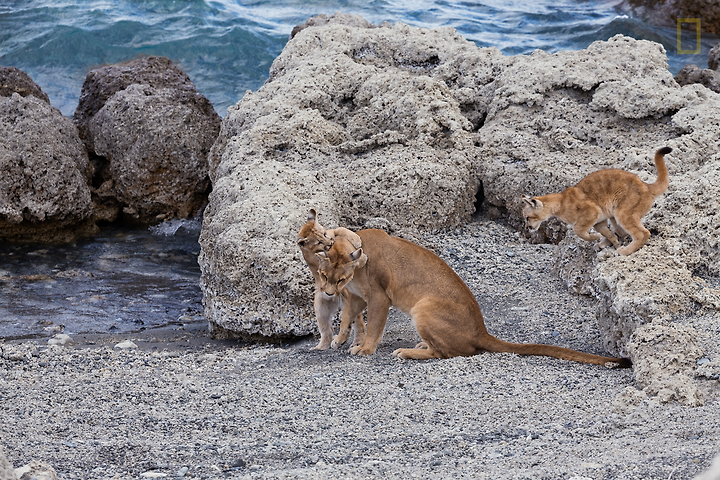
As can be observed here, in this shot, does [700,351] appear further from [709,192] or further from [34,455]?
[34,455]

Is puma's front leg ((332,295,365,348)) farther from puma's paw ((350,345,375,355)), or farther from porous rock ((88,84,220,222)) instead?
porous rock ((88,84,220,222))

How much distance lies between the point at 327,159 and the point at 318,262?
8.69ft

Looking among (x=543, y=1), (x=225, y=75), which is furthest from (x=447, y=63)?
(x=543, y=1)

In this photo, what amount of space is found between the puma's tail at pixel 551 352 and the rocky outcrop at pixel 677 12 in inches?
722

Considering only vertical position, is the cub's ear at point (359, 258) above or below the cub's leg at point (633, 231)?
below

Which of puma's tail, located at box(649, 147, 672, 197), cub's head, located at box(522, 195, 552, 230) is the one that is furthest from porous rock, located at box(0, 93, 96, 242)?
puma's tail, located at box(649, 147, 672, 197)

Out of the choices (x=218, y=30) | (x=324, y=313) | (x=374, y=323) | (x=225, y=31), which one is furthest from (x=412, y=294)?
(x=218, y=30)

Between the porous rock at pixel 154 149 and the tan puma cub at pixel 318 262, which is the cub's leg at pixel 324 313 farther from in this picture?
the porous rock at pixel 154 149

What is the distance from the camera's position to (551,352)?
563cm

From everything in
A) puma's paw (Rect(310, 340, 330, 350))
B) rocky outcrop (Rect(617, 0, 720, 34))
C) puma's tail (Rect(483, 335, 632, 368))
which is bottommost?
puma's paw (Rect(310, 340, 330, 350))

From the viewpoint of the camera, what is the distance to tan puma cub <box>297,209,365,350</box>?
605cm

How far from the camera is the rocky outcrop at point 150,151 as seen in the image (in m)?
12.6

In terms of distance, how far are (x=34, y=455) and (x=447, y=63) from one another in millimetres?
7358

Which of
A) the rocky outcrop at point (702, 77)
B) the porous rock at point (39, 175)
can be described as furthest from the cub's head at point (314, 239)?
the rocky outcrop at point (702, 77)
